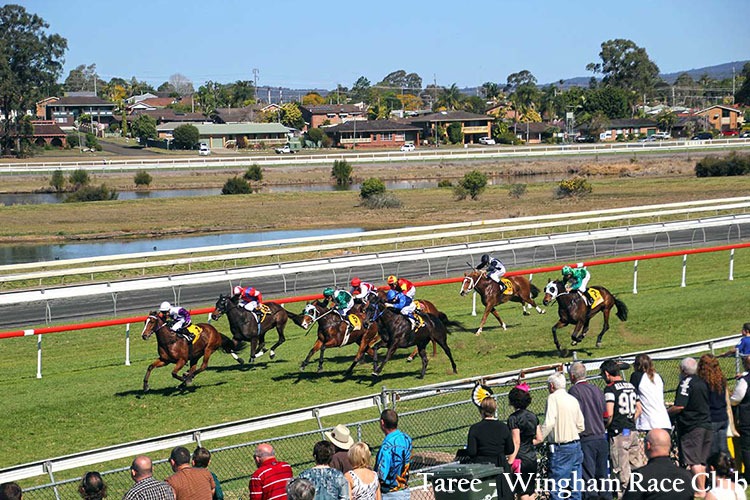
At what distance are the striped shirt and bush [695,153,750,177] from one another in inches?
2211

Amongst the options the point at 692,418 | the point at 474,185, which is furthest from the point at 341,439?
the point at 474,185

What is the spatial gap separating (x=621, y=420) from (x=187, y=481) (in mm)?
4048

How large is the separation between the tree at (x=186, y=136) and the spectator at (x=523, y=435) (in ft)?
303

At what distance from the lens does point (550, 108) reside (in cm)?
12775

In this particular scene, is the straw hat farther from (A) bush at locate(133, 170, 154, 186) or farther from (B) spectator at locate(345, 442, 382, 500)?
(A) bush at locate(133, 170, 154, 186)

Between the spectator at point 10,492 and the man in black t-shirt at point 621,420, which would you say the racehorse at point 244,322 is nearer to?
the man in black t-shirt at point 621,420

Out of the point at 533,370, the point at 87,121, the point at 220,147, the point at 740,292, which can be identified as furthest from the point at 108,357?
A: the point at 87,121

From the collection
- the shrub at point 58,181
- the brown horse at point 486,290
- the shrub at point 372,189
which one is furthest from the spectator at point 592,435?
the shrub at point 58,181

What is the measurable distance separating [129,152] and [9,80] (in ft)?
47.1

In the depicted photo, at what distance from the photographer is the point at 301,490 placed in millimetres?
6156

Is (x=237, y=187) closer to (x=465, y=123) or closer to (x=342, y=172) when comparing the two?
(x=342, y=172)

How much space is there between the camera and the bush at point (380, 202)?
1903 inches

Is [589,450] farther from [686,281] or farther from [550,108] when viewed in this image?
[550,108]

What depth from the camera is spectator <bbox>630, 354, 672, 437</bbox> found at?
8320 mm
